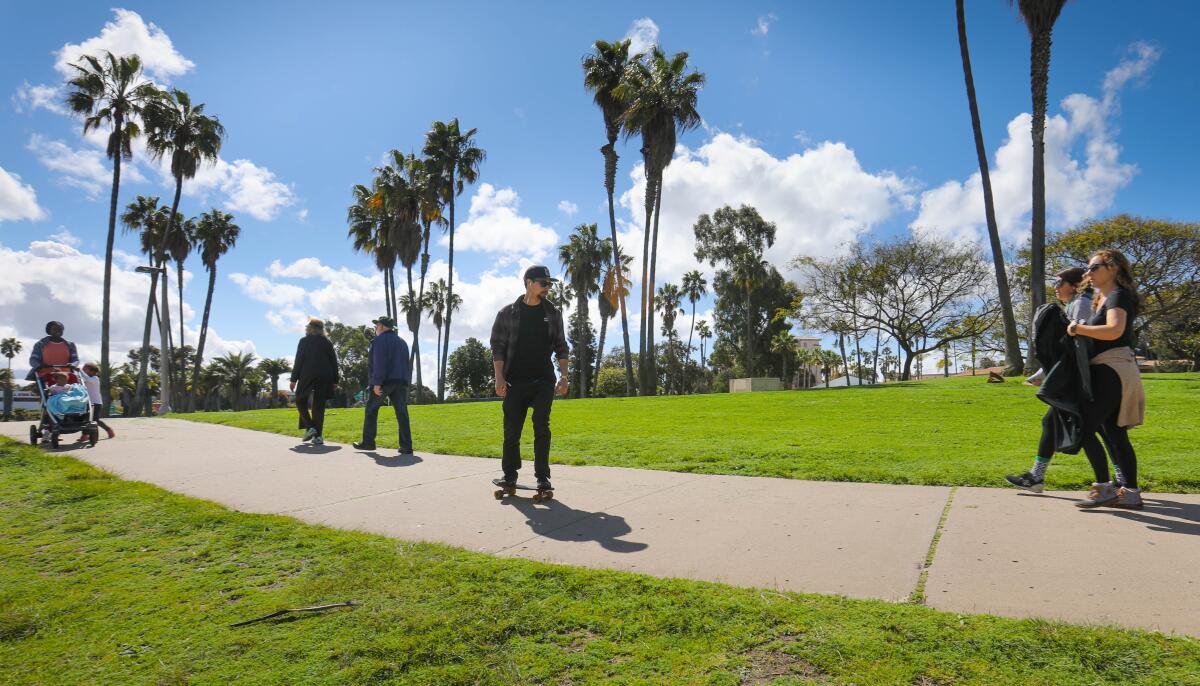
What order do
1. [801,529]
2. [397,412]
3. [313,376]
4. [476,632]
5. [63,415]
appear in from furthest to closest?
[313,376]
[63,415]
[397,412]
[801,529]
[476,632]

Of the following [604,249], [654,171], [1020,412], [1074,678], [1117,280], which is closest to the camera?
[1074,678]

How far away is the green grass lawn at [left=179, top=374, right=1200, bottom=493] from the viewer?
5266mm

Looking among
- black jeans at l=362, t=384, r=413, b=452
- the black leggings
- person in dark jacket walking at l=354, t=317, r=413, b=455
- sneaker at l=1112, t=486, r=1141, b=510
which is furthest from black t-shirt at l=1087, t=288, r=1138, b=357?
person in dark jacket walking at l=354, t=317, r=413, b=455

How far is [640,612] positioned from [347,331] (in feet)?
262

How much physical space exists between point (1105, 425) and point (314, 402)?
8888mm

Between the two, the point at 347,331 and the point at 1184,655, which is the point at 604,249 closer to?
the point at 347,331

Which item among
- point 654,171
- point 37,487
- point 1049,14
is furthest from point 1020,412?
point 654,171

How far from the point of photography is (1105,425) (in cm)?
412

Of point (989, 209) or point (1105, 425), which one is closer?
point (1105, 425)

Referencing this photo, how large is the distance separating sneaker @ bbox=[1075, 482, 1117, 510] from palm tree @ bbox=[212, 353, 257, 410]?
76.8 meters

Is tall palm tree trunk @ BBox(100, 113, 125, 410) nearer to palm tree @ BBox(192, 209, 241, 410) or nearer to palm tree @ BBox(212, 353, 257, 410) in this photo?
palm tree @ BBox(192, 209, 241, 410)

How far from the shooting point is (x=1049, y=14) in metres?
21.1

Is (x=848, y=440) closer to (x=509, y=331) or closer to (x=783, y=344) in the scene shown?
(x=509, y=331)

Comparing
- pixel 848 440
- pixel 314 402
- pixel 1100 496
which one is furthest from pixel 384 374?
pixel 1100 496
